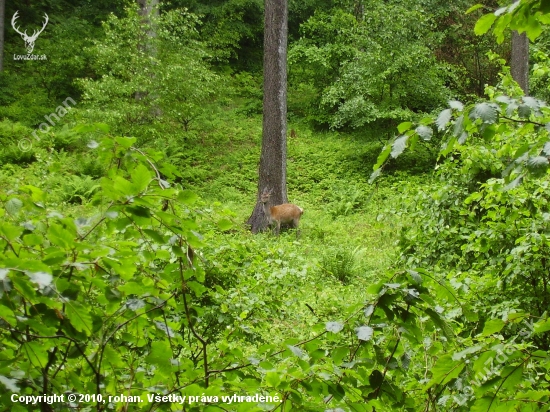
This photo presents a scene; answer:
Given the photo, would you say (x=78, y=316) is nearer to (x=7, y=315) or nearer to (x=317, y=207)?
(x=7, y=315)

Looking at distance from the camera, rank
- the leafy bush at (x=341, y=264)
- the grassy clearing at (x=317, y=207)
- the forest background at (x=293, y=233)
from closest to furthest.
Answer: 1. the forest background at (x=293, y=233)
2. the grassy clearing at (x=317, y=207)
3. the leafy bush at (x=341, y=264)

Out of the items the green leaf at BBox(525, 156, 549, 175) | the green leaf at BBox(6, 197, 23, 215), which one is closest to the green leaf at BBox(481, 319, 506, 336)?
the green leaf at BBox(525, 156, 549, 175)

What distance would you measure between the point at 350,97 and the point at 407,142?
47.0ft

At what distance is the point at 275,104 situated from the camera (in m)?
12.2

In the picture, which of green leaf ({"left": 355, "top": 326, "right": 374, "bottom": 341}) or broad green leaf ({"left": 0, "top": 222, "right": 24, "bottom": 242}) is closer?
broad green leaf ({"left": 0, "top": 222, "right": 24, "bottom": 242})

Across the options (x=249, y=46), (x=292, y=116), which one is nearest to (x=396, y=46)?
(x=292, y=116)

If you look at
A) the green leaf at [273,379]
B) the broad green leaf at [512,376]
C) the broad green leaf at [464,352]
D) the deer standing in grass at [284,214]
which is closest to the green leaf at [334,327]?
the green leaf at [273,379]

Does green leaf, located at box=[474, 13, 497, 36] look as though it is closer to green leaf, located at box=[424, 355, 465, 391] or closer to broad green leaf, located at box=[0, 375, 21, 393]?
green leaf, located at box=[424, 355, 465, 391]

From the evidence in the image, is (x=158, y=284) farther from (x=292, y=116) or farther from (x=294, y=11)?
(x=294, y=11)

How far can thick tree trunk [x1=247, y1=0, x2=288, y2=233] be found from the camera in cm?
1205

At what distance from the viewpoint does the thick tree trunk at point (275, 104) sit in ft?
39.5

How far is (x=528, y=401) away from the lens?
60.5 inches

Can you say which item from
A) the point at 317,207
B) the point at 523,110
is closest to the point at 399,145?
the point at 523,110

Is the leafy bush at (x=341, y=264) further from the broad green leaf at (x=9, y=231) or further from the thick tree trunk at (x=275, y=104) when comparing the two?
the broad green leaf at (x=9, y=231)
